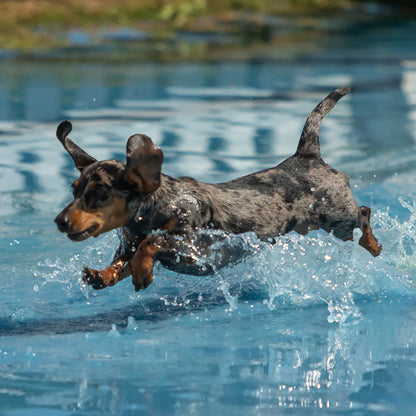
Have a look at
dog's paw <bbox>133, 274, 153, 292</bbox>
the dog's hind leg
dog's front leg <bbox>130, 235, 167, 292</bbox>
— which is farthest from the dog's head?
the dog's hind leg

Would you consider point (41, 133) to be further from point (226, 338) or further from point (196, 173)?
point (226, 338)

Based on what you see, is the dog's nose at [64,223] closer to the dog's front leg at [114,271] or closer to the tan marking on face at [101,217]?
the tan marking on face at [101,217]

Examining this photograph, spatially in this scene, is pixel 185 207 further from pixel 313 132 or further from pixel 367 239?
pixel 367 239

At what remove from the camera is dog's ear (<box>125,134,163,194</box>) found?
3.76 m

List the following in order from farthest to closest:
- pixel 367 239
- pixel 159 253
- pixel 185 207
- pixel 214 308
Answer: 1. pixel 367 239
2. pixel 214 308
3. pixel 185 207
4. pixel 159 253

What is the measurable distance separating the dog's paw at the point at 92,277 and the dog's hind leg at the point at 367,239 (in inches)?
70.0

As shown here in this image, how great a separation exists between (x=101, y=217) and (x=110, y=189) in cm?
14

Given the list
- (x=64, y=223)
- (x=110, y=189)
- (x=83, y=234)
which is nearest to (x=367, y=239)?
(x=110, y=189)

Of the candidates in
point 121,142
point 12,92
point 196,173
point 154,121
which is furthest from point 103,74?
point 196,173

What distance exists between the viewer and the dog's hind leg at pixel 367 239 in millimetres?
5035

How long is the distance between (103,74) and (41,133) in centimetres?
284

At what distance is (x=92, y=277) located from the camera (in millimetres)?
3889

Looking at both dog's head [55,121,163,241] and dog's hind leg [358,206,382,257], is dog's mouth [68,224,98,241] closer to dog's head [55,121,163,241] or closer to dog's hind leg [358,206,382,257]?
dog's head [55,121,163,241]

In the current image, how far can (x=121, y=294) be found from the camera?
4609 mm
